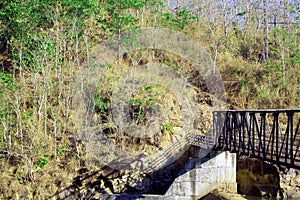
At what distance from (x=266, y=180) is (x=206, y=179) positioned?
121 inches

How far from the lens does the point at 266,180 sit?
14.5m

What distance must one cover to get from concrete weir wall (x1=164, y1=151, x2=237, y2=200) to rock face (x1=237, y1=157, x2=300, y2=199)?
4.26ft

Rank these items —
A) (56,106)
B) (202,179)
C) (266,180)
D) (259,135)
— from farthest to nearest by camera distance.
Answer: (56,106), (266,180), (202,179), (259,135)

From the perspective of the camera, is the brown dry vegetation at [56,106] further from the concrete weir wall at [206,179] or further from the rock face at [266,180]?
the rock face at [266,180]

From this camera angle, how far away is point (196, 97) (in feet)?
68.7

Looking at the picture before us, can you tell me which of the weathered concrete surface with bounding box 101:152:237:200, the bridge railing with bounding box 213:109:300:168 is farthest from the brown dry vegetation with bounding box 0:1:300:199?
the bridge railing with bounding box 213:109:300:168

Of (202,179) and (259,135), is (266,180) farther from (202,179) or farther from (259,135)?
(259,135)

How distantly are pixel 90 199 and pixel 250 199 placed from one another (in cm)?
647

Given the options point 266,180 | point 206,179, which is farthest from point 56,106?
point 266,180

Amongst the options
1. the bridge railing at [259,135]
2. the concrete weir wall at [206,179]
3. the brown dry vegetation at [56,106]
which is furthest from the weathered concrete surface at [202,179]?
the brown dry vegetation at [56,106]

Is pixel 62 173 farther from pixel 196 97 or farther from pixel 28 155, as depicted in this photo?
pixel 196 97

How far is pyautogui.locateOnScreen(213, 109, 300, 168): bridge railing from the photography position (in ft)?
25.6

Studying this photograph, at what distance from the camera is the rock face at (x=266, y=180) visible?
1399 centimetres

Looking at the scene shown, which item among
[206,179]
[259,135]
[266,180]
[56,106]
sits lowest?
[266,180]
